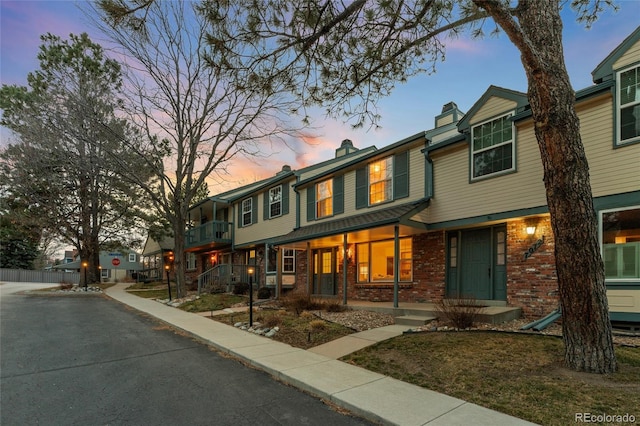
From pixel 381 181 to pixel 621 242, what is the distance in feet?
23.9

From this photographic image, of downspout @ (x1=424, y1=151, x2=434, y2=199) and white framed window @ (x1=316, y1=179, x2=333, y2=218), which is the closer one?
downspout @ (x1=424, y1=151, x2=434, y2=199)

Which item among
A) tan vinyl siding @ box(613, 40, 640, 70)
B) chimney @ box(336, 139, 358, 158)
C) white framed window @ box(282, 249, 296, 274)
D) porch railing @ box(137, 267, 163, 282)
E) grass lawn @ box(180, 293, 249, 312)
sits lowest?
porch railing @ box(137, 267, 163, 282)

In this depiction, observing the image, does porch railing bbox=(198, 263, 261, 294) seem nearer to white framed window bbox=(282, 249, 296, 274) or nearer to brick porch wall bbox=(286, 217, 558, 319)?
white framed window bbox=(282, 249, 296, 274)

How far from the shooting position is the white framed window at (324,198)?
15914 millimetres

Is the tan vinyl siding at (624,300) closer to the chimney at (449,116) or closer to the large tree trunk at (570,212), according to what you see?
the large tree trunk at (570,212)

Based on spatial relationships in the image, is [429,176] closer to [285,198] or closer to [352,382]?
[352,382]

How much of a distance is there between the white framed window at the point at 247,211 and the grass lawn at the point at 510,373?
1514 centimetres

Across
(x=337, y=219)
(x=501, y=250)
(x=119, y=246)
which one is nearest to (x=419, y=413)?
(x=501, y=250)

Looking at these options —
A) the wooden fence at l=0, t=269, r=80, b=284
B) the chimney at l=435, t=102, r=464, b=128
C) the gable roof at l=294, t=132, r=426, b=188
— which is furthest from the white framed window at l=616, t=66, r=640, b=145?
the wooden fence at l=0, t=269, r=80, b=284

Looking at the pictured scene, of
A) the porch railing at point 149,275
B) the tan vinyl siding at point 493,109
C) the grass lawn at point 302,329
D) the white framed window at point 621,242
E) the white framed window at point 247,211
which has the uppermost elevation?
the tan vinyl siding at point 493,109

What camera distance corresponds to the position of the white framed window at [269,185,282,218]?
19.1 metres

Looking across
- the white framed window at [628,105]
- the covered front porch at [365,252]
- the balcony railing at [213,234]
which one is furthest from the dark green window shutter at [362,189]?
the balcony railing at [213,234]

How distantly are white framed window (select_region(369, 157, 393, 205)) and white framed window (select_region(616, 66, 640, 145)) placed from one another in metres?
6.58

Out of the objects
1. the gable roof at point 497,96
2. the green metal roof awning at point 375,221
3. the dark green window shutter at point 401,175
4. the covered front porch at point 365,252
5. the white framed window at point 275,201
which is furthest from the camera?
the white framed window at point 275,201
